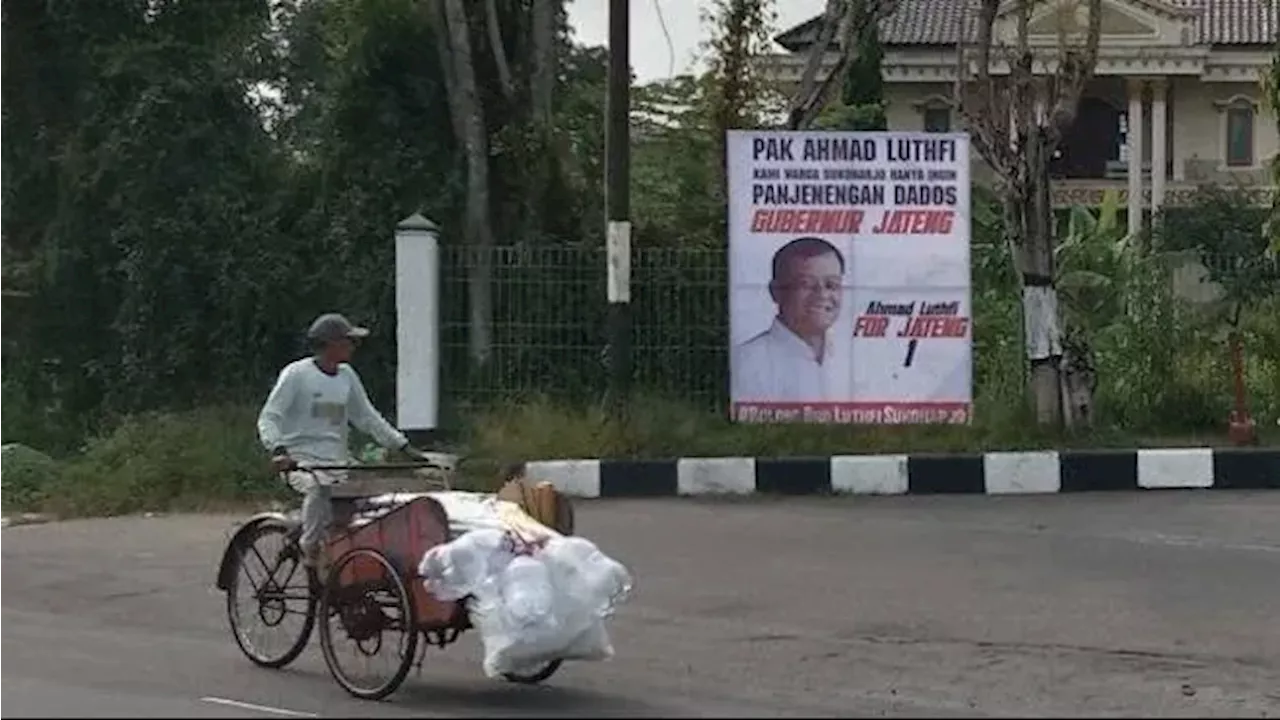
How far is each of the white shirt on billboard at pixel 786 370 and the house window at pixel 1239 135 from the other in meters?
29.6

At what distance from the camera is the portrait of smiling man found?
54.1ft

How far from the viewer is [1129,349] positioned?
1684 centimetres

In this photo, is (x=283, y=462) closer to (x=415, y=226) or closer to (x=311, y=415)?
(x=311, y=415)

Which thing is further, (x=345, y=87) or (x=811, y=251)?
(x=345, y=87)

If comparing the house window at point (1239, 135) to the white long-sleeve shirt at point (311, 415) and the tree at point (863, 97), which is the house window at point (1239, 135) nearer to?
the tree at point (863, 97)

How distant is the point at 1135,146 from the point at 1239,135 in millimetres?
3345

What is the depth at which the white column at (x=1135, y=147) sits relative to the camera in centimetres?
4038

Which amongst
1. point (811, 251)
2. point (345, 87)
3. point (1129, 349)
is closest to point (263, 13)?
point (345, 87)

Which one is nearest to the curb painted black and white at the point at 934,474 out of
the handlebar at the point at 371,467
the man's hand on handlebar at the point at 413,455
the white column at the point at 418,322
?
the white column at the point at 418,322

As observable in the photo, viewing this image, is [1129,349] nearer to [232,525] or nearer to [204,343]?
[232,525]

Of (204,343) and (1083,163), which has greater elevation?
(1083,163)

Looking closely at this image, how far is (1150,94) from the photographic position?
42.4 m

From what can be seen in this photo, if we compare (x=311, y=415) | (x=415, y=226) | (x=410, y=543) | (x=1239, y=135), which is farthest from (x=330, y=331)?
(x=1239, y=135)

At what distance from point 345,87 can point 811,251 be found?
5.80m
